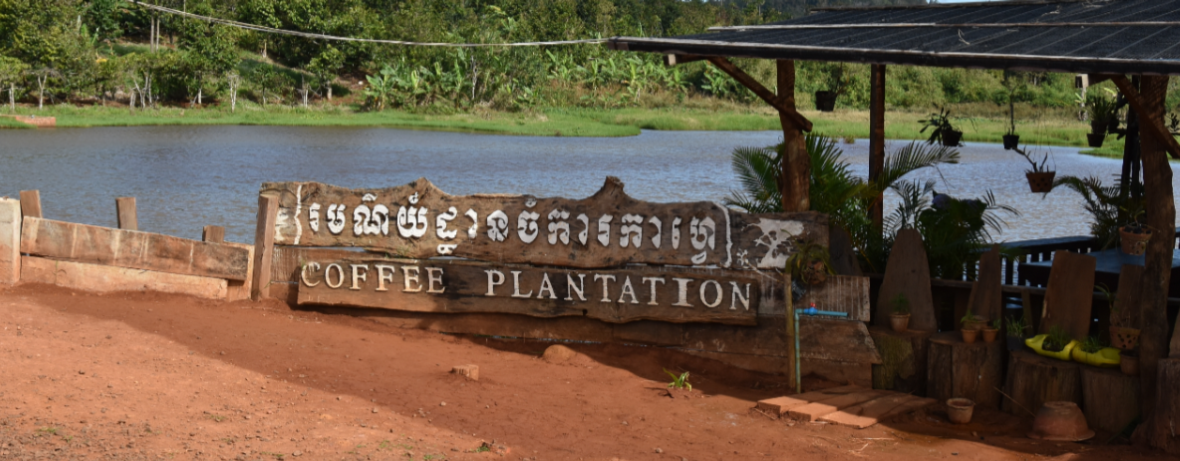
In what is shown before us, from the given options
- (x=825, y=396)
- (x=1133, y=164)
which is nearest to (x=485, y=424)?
(x=825, y=396)

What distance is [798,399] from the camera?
21.6ft

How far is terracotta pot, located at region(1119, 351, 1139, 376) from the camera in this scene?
6.07 metres

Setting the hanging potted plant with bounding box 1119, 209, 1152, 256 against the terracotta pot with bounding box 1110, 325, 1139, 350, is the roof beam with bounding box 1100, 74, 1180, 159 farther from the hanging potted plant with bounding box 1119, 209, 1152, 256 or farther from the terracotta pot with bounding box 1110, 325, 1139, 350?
the hanging potted plant with bounding box 1119, 209, 1152, 256

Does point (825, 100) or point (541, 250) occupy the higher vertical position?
point (825, 100)

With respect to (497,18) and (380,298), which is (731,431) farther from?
(497,18)

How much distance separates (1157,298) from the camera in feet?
20.0

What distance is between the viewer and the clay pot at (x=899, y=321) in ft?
22.6

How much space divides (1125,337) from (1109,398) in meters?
0.36

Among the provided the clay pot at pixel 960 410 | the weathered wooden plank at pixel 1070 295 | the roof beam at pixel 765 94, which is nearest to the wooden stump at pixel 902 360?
the clay pot at pixel 960 410

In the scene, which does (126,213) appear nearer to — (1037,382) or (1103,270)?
(1037,382)

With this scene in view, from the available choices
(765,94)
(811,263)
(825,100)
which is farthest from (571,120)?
(811,263)

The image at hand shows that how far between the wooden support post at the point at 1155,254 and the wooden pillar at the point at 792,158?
2.18 m

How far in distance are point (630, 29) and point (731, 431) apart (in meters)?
61.7

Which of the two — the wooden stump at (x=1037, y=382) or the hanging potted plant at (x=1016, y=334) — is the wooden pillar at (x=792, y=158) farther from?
the wooden stump at (x=1037, y=382)
